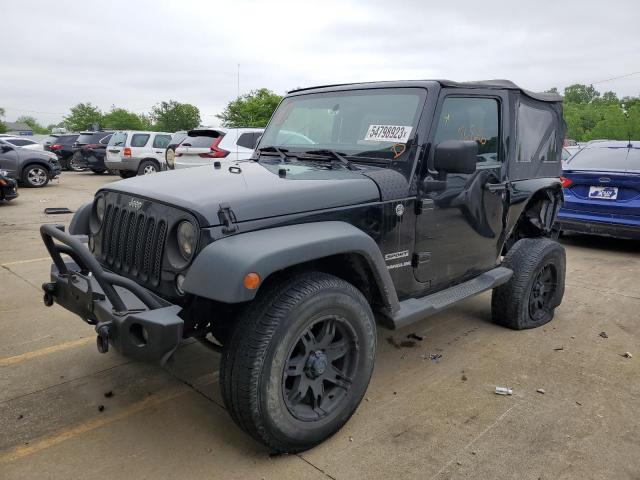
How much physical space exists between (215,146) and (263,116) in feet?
89.1

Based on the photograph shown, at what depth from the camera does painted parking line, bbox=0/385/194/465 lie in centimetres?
262

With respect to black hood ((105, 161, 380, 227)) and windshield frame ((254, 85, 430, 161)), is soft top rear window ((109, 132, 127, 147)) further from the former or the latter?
black hood ((105, 161, 380, 227))

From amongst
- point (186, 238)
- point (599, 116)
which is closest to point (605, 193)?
point (186, 238)

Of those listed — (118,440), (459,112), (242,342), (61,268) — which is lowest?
(118,440)

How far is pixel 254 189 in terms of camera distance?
2689 millimetres

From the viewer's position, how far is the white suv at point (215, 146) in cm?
1059

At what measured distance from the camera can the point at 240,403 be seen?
2.37 metres

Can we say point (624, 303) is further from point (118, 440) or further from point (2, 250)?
point (2, 250)

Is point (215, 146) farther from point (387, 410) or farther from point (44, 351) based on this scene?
point (387, 410)

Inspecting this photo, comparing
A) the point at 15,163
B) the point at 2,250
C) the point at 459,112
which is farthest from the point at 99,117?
the point at 459,112

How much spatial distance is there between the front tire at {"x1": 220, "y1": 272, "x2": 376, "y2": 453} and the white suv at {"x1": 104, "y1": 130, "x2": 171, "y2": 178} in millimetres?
14486

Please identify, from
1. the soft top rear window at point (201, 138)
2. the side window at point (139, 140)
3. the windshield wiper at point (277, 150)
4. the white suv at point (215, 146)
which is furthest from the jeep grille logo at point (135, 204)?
the side window at point (139, 140)

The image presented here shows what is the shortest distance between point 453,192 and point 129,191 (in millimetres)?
2086

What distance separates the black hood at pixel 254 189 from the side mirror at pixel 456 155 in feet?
1.52
